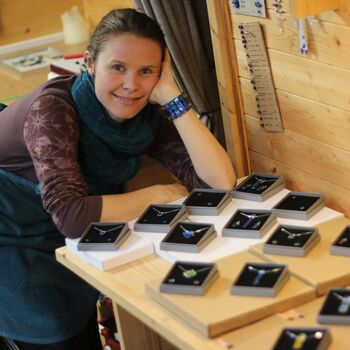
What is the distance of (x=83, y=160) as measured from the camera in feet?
8.05

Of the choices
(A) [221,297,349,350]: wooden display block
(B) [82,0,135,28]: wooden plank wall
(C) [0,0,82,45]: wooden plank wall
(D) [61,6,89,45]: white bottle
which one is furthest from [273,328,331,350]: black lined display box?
(C) [0,0,82,45]: wooden plank wall

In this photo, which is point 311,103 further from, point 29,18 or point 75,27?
point 29,18

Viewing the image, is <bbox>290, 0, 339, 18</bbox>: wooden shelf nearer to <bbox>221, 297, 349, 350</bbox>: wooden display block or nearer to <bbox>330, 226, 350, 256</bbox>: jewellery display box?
<bbox>330, 226, 350, 256</bbox>: jewellery display box

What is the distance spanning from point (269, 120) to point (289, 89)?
15 centimetres

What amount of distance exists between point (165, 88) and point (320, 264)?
711 mm

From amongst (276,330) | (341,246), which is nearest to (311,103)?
(341,246)

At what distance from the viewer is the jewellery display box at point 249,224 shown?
212 cm

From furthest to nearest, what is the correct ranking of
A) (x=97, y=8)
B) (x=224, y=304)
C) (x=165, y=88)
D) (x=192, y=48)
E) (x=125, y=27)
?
(x=97, y=8), (x=192, y=48), (x=165, y=88), (x=125, y=27), (x=224, y=304)

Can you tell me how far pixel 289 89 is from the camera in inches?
93.4

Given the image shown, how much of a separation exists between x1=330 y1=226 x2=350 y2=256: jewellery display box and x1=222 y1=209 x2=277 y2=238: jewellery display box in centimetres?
19

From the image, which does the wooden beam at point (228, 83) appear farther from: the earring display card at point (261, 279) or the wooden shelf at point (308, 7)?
the earring display card at point (261, 279)

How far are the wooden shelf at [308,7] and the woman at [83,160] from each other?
16.6 inches

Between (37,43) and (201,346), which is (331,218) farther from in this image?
(37,43)

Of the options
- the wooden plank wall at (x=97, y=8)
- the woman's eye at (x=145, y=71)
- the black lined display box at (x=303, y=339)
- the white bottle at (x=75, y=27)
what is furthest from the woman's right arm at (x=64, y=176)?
the white bottle at (x=75, y=27)
